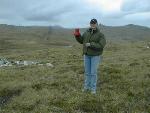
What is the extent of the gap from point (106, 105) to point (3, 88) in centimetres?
720

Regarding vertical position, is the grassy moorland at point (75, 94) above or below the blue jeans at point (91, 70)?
below

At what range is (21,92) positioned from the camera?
19.3m

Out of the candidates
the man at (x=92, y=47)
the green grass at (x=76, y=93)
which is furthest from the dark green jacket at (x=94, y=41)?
the green grass at (x=76, y=93)

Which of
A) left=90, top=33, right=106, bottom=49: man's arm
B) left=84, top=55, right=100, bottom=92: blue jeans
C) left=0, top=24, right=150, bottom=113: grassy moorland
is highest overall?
left=90, top=33, right=106, bottom=49: man's arm

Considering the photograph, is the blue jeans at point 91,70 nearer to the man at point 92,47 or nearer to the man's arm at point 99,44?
the man at point 92,47

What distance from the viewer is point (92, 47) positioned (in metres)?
16.9

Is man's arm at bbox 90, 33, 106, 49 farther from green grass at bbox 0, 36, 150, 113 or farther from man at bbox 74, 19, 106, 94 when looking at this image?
green grass at bbox 0, 36, 150, 113

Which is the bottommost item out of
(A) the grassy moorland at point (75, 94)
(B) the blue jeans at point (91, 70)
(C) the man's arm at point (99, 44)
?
(A) the grassy moorland at point (75, 94)

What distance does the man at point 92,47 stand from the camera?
1689 cm

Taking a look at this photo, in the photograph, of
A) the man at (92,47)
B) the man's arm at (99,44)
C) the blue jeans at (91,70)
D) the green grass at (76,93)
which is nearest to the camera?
the green grass at (76,93)

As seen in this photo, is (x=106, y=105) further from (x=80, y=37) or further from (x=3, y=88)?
(x=3, y=88)

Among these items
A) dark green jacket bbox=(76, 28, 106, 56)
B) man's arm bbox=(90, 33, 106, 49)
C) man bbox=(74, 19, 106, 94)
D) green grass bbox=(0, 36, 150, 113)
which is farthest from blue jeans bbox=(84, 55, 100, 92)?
man's arm bbox=(90, 33, 106, 49)

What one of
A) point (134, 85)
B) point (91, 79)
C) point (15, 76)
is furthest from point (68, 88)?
point (15, 76)

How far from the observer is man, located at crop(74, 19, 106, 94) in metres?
16.9
